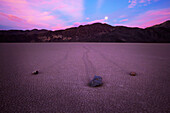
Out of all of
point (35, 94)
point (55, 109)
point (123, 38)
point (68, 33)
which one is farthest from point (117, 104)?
point (68, 33)

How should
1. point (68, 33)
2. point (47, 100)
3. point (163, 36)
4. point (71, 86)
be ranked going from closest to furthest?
point (47, 100) → point (71, 86) → point (163, 36) → point (68, 33)

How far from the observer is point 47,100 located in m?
0.92

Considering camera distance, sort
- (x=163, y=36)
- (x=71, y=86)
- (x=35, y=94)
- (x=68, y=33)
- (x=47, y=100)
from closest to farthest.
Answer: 1. (x=47, y=100)
2. (x=35, y=94)
3. (x=71, y=86)
4. (x=163, y=36)
5. (x=68, y=33)

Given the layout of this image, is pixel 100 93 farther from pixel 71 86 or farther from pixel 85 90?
pixel 71 86

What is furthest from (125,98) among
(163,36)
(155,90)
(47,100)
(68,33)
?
(68,33)

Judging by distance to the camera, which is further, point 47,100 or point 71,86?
point 71,86

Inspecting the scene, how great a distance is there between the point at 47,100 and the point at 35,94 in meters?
0.21

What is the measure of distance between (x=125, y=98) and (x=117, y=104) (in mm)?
149

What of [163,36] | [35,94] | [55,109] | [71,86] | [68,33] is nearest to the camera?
[55,109]

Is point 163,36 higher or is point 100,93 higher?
point 163,36

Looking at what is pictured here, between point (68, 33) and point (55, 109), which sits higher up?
point (68, 33)

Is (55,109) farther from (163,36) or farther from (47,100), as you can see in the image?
(163,36)

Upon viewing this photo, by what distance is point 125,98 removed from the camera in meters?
0.95

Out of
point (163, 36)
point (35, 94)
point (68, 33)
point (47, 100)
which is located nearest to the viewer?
point (47, 100)
